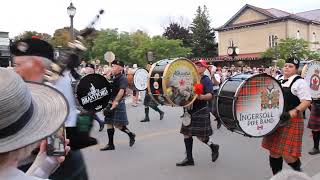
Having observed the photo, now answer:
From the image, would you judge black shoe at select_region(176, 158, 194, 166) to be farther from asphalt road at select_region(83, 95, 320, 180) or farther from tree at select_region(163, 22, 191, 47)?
tree at select_region(163, 22, 191, 47)

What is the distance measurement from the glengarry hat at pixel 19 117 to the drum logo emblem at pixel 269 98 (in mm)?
3301

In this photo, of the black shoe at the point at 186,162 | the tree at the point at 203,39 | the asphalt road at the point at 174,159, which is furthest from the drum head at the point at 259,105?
the tree at the point at 203,39

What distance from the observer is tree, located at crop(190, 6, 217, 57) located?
181 feet

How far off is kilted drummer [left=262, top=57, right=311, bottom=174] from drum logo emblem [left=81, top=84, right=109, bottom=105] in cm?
225

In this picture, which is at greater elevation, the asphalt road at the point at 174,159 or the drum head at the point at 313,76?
the drum head at the point at 313,76

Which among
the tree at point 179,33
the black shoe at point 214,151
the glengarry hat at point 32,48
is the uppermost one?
the tree at point 179,33

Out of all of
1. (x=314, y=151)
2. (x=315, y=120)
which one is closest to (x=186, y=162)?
(x=314, y=151)

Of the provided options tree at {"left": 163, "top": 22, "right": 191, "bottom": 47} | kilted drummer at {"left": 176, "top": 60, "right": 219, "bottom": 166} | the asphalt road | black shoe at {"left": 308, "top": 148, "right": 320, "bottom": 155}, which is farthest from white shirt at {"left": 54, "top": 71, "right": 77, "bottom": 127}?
tree at {"left": 163, "top": 22, "right": 191, "bottom": 47}

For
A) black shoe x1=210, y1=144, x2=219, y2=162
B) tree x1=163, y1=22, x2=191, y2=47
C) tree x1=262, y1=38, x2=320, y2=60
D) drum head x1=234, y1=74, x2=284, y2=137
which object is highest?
tree x1=163, y1=22, x2=191, y2=47

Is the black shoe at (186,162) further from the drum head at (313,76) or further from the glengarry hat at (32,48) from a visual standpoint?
the glengarry hat at (32,48)

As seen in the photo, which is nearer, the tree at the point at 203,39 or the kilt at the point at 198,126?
the kilt at the point at 198,126

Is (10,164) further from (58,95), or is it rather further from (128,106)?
(128,106)

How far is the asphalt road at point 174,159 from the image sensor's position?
18.6ft

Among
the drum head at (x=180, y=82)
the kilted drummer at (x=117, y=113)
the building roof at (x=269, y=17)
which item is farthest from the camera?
the building roof at (x=269, y=17)
